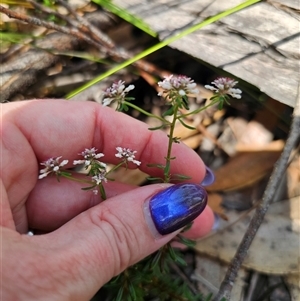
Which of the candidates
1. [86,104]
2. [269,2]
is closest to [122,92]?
[86,104]

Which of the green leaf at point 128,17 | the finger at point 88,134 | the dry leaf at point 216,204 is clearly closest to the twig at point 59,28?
the green leaf at point 128,17

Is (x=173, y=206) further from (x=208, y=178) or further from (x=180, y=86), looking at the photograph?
(x=208, y=178)

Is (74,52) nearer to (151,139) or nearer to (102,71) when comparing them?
(102,71)

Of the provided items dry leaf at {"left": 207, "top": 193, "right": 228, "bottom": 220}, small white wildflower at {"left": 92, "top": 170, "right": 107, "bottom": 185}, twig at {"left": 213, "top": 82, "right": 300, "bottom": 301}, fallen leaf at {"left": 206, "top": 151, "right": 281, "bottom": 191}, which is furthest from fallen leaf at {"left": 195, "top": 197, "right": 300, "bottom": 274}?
small white wildflower at {"left": 92, "top": 170, "right": 107, "bottom": 185}

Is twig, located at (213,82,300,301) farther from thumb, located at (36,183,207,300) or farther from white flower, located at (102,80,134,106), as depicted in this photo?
white flower, located at (102,80,134,106)

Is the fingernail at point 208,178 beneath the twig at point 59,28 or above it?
beneath

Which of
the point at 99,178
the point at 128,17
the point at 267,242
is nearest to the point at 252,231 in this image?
the point at 267,242

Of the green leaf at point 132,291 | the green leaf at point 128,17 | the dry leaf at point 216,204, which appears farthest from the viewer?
the green leaf at point 128,17

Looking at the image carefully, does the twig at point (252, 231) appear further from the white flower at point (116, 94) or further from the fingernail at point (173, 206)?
the white flower at point (116, 94)
